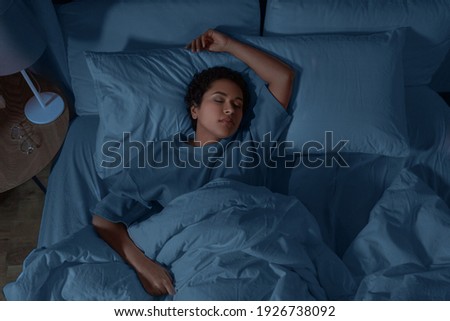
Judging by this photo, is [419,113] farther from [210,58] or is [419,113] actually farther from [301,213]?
[210,58]

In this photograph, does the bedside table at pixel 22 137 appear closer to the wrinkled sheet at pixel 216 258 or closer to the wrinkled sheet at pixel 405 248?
the wrinkled sheet at pixel 216 258

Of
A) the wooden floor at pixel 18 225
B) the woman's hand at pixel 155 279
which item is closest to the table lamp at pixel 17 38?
the woman's hand at pixel 155 279

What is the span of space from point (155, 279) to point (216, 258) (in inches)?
7.3

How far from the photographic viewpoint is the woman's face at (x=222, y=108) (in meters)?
1.41

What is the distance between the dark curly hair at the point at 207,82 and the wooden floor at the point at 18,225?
91cm

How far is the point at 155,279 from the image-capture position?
126 centimetres

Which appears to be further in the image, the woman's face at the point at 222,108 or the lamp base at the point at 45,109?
the lamp base at the point at 45,109

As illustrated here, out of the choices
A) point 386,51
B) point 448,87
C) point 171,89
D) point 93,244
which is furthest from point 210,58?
point 448,87

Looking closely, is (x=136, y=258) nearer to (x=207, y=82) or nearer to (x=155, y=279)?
(x=155, y=279)

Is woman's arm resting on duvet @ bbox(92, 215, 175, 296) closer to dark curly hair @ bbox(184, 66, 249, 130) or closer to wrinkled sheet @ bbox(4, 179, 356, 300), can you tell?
wrinkled sheet @ bbox(4, 179, 356, 300)

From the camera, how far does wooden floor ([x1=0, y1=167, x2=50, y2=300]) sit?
72.6 inches

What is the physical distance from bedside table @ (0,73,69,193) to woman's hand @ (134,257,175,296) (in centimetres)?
50

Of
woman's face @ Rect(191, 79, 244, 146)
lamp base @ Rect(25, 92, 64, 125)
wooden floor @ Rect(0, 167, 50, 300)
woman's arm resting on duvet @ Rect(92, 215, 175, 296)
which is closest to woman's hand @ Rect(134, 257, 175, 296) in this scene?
woman's arm resting on duvet @ Rect(92, 215, 175, 296)

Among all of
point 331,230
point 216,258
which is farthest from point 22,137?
point 331,230
